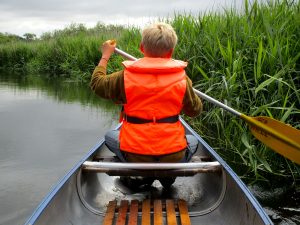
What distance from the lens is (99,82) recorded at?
2.60 meters

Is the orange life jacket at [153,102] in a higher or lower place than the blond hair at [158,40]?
lower

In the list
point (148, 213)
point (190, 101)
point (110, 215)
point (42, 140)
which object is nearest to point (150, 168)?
point (148, 213)

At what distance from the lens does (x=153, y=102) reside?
2.41 metres

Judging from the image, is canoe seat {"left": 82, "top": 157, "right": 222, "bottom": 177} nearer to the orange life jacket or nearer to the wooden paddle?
the orange life jacket

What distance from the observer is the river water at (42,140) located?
11.6 ft

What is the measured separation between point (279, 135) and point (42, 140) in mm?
3712

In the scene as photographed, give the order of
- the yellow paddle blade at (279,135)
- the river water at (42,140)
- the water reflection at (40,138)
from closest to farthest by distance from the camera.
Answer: the yellow paddle blade at (279,135) → the river water at (42,140) → the water reflection at (40,138)

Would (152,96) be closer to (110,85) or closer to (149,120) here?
(149,120)

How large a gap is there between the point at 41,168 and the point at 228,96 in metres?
2.30

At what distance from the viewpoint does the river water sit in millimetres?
3531

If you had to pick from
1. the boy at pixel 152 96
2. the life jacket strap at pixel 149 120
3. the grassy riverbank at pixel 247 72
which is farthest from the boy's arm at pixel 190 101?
the grassy riverbank at pixel 247 72

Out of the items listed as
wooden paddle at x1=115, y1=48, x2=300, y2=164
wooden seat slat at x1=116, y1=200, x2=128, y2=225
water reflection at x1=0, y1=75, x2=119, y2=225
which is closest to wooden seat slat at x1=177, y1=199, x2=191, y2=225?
wooden seat slat at x1=116, y1=200, x2=128, y2=225

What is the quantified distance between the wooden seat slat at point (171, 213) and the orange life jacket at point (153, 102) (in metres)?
0.38

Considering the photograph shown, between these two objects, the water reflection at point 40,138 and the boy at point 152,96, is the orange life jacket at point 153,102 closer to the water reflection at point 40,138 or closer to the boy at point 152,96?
the boy at point 152,96
